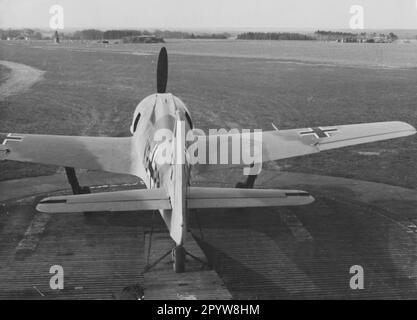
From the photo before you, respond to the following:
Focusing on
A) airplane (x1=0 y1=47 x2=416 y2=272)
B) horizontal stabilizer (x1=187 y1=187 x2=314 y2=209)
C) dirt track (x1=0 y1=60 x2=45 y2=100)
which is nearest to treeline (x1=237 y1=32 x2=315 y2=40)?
dirt track (x1=0 y1=60 x2=45 y2=100)

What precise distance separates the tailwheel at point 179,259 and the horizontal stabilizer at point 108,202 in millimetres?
922

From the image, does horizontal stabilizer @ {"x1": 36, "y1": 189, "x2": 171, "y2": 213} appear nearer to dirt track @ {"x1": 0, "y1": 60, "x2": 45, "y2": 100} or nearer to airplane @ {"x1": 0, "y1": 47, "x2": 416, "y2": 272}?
airplane @ {"x1": 0, "y1": 47, "x2": 416, "y2": 272}

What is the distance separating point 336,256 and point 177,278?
3864mm

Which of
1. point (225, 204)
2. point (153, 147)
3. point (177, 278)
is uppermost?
point (153, 147)

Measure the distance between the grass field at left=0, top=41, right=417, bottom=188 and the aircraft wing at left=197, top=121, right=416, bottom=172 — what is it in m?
2.41

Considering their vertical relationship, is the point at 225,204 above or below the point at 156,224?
above

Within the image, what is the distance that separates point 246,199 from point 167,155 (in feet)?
7.36

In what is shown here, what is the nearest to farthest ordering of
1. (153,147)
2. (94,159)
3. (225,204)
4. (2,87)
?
(225,204) < (153,147) < (94,159) < (2,87)

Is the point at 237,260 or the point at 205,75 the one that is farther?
the point at 205,75

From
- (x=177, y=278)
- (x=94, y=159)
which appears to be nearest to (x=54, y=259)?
(x=177, y=278)

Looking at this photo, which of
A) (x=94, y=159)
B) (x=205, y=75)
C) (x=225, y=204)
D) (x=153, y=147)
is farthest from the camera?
(x=205, y=75)

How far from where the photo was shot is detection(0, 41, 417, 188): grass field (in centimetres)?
2155

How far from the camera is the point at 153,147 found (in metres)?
13.2
